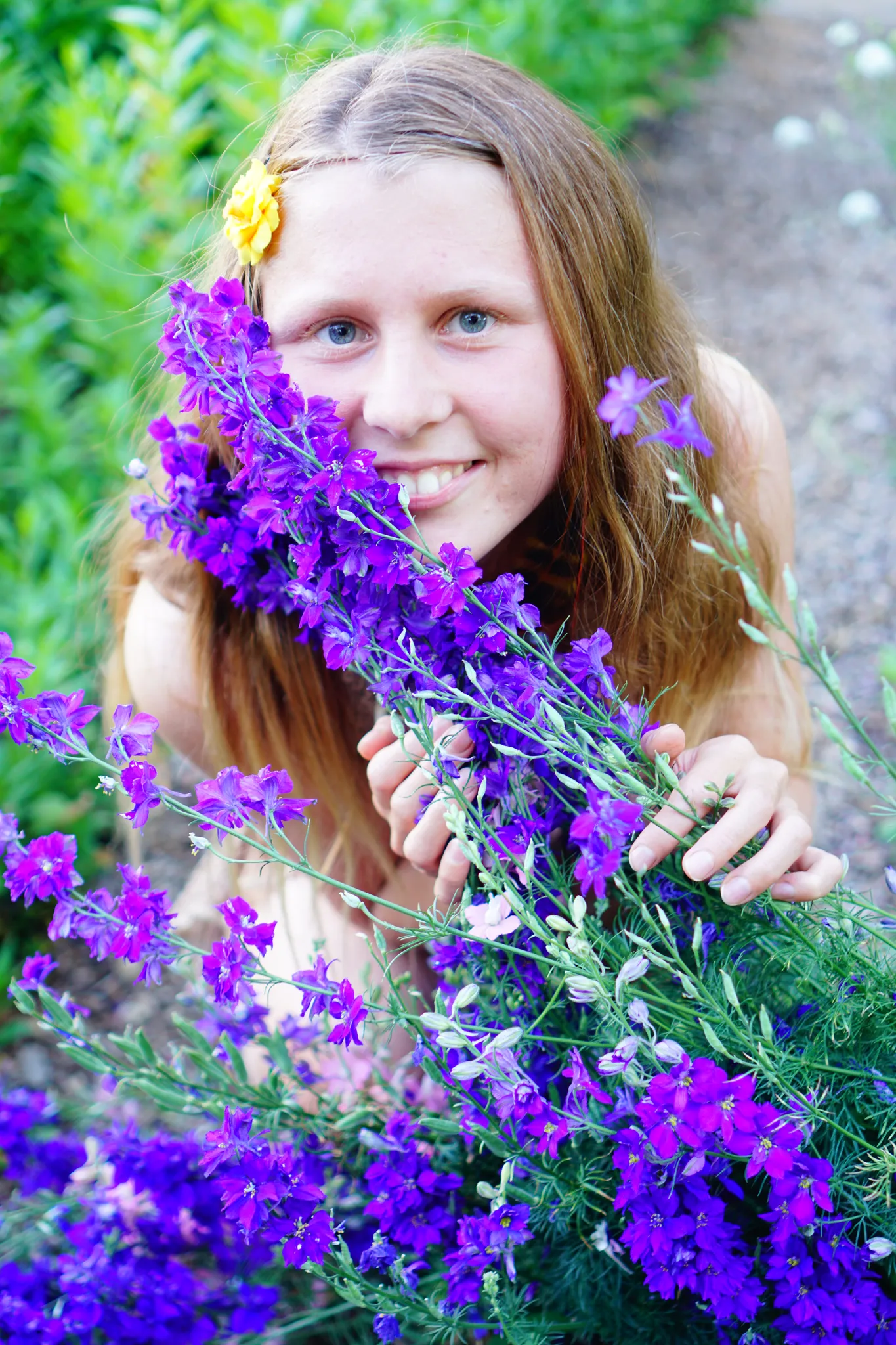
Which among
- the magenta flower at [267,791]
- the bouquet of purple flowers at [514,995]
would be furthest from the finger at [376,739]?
the magenta flower at [267,791]

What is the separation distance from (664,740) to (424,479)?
43 cm

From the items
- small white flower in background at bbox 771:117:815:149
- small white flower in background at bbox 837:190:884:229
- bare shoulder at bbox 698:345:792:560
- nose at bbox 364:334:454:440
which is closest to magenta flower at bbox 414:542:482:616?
nose at bbox 364:334:454:440

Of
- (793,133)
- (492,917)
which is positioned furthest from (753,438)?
(793,133)

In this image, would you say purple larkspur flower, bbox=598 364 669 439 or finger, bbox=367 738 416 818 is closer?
purple larkspur flower, bbox=598 364 669 439

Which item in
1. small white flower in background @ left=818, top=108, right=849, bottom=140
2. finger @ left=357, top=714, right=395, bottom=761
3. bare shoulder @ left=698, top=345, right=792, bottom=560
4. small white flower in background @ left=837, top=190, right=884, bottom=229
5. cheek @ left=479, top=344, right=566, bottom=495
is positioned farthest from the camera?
small white flower in background @ left=818, top=108, right=849, bottom=140

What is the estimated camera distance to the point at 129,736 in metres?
1.03

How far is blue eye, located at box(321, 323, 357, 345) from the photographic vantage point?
1.30 m

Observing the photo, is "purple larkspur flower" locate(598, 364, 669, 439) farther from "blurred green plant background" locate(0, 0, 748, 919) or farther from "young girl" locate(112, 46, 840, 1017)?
"blurred green plant background" locate(0, 0, 748, 919)

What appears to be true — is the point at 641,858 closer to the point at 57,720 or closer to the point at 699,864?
the point at 699,864

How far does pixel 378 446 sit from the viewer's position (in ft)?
4.32

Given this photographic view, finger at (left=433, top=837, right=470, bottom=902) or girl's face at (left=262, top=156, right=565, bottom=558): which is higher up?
girl's face at (left=262, top=156, right=565, bottom=558)

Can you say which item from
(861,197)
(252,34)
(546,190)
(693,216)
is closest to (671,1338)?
(546,190)

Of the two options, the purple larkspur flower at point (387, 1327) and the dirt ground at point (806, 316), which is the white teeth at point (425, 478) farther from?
the purple larkspur flower at point (387, 1327)

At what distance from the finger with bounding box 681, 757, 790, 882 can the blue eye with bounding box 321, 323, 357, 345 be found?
64cm
